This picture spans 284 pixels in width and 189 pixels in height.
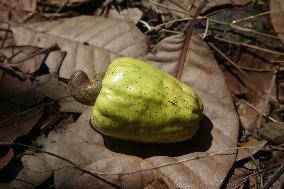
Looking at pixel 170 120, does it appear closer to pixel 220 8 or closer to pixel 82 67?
pixel 82 67

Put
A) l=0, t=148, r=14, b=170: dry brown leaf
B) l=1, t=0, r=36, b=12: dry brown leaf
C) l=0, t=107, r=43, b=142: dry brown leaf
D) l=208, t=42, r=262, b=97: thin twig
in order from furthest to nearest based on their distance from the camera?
l=1, t=0, r=36, b=12: dry brown leaf
l=208, t=42, r=262, b=97: thin twig
l=0, t=107, r=43, b=142: dry brown leaf
l=0, t=148, r=14, b=170: dry brown leaf

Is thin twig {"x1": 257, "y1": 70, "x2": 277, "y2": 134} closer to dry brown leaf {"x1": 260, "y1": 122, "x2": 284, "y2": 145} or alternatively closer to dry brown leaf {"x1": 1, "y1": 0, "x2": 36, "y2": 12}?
dry brown leaf {"x1": 260, "y1": 122, "x2": 284, "y2": 145}

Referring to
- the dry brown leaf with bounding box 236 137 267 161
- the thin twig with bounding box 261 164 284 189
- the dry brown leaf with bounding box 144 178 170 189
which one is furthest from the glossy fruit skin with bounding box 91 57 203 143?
the thin twig with bounding box 261 164 284 189

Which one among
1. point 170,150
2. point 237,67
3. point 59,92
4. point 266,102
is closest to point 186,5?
point 237,67

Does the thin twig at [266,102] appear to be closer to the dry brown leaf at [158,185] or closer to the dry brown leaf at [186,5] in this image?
the dry brown leaf at [186,5]

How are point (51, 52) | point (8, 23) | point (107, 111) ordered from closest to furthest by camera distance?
point (107, 111), point (51, 52), point (8, 23)

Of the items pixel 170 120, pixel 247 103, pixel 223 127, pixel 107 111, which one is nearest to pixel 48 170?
pixel 107 111
